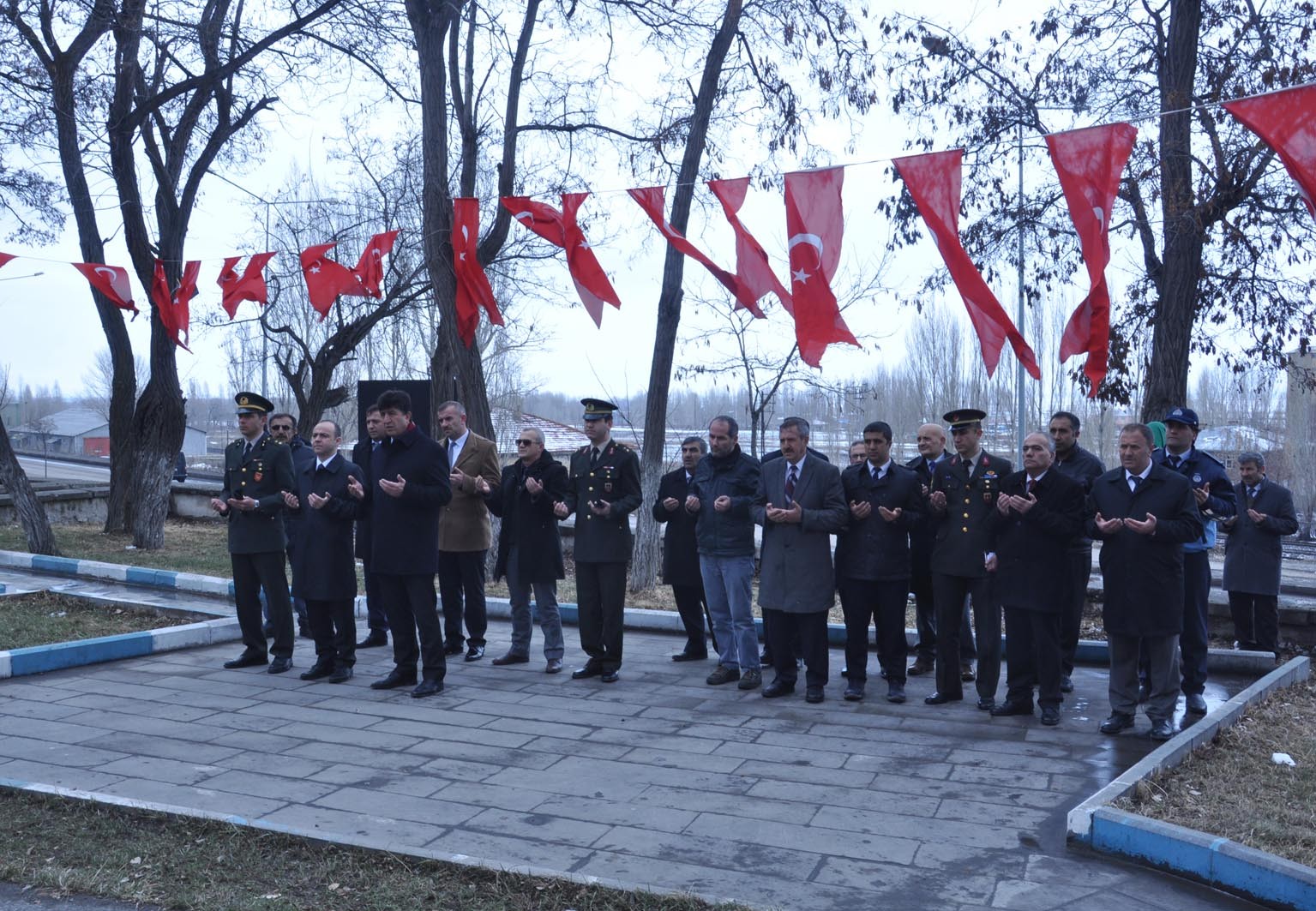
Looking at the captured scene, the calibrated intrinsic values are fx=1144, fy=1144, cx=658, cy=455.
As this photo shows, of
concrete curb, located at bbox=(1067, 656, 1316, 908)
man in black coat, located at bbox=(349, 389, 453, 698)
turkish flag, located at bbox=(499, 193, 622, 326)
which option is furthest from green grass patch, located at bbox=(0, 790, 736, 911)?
turkish flag, located at bbox=(499, 193, 622, 326)

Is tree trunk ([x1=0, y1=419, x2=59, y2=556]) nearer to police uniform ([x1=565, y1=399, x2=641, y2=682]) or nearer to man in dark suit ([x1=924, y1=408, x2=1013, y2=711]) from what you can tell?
police uniform ([x1=565, y1=399, x2=641, y2=682])

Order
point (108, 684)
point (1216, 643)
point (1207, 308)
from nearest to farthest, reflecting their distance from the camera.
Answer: point (108, 684)
point (1216, 643)
point (1207, 308)

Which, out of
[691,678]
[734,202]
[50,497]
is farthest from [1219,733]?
[50,497]

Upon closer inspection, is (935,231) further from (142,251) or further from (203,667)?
(142,251)

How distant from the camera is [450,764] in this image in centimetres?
601

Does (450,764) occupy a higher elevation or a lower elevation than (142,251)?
lower

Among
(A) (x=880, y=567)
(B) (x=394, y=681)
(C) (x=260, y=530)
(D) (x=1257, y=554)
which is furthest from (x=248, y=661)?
(D) (x=1257, y=554)

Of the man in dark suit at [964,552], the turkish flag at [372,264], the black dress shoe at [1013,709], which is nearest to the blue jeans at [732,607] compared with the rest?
the man in dark suit at [964,552]

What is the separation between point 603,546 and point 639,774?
8.52 feet

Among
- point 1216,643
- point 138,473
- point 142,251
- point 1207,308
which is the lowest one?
point 1216,643

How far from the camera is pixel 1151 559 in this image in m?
6.52

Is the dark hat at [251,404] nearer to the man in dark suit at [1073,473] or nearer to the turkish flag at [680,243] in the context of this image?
the turkish flag at [680,243]

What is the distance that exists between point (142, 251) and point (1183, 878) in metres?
15.9

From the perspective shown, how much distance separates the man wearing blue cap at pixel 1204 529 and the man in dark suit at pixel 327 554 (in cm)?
549
